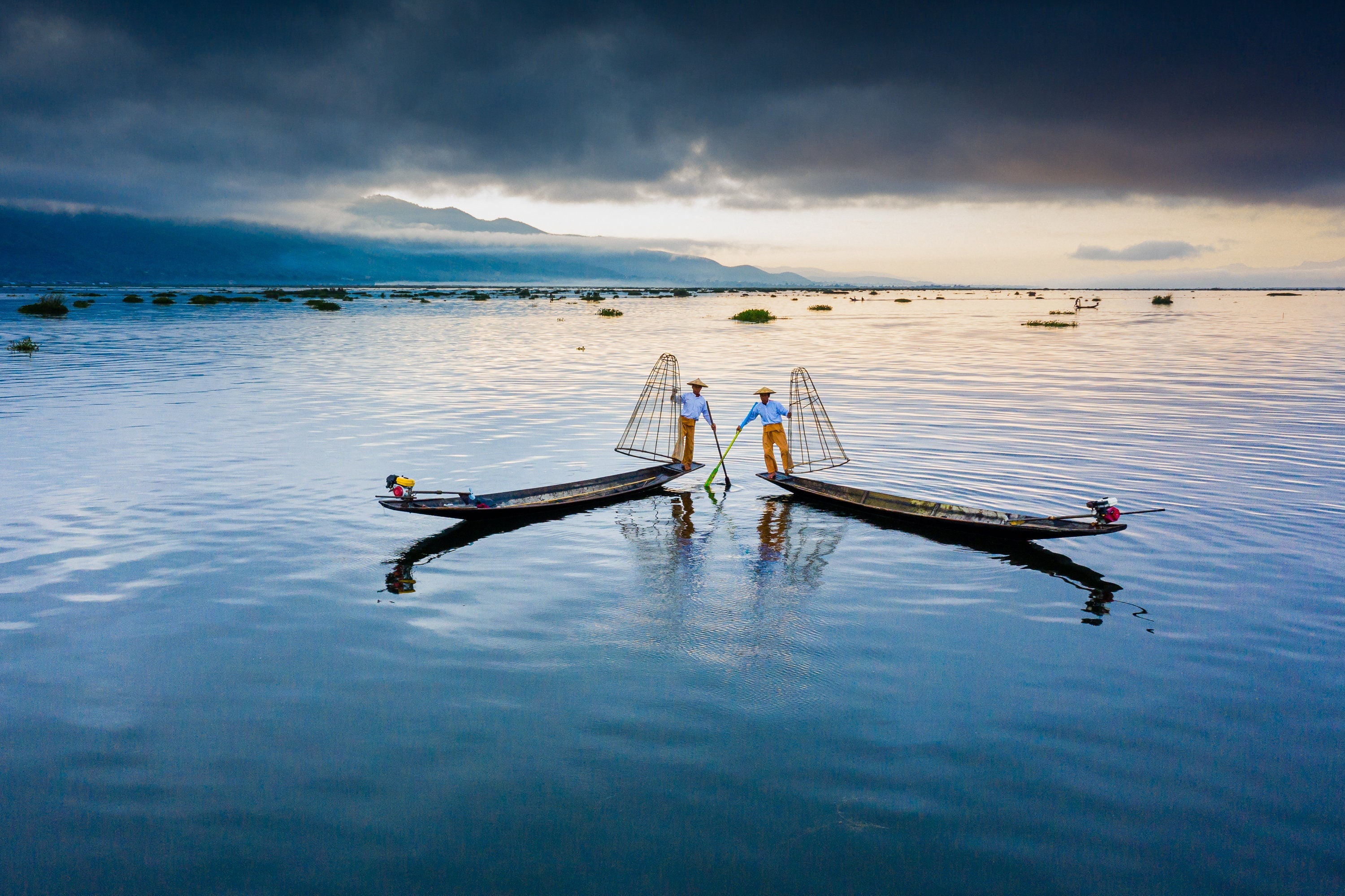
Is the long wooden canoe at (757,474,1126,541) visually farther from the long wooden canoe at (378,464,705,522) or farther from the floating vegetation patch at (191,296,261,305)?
the floating vegetation patch at (191,296,261,305)

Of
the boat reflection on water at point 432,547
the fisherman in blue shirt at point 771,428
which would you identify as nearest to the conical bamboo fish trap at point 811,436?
the fisherman in blue shirt at point 771,428

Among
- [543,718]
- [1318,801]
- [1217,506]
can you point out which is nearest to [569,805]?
[543,718]

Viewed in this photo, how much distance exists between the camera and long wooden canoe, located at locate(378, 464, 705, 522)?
587 inches

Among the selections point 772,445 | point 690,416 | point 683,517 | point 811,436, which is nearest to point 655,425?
point 811,436

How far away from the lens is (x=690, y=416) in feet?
67.1

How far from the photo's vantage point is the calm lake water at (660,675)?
6.69 meters

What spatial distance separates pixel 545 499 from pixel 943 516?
29.2ft

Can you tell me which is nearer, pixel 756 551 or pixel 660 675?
pixel 660 675

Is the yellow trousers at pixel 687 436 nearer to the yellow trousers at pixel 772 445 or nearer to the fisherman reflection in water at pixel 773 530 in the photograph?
the yellow trousers at pixel 772 445

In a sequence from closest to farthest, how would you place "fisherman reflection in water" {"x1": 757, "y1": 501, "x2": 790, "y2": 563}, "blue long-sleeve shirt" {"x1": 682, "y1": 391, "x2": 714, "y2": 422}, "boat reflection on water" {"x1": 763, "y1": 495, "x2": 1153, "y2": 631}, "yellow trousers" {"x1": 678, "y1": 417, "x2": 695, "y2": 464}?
1. "boat reflection on water" {"x1": 763, "y1": 495, "x2": 1153, "y2": 631}
2. "fisherman reflection in water" {"x1": 757, "y1": 501, "x2": 790, "y2": 563}
3. "blue long-sleeve shirt" {"x1": 682, "y1": 391, "x2": 714, "y2": 422}
4. "yellow trousers" {"x1": 678, "y1": 417, "x2": 695, "y2": 464}

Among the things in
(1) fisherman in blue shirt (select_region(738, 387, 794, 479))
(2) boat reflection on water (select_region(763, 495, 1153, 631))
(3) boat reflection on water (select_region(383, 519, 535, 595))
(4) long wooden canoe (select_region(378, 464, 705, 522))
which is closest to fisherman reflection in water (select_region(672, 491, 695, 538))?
(4) long wooden canoe (select_region(378, 464, 705, 522))

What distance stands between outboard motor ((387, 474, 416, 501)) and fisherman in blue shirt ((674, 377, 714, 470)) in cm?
793

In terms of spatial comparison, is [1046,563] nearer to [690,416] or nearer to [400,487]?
[690,416]

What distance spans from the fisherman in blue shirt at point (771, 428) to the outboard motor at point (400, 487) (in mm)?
8623
